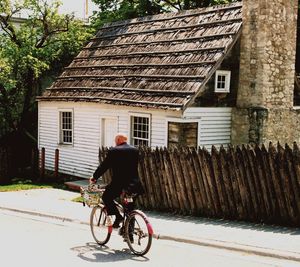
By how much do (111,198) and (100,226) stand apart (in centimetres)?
80

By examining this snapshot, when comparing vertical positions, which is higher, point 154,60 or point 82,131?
point 154,60

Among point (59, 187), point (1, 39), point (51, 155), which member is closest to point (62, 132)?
point (51, 155)

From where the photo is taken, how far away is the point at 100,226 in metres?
10.3

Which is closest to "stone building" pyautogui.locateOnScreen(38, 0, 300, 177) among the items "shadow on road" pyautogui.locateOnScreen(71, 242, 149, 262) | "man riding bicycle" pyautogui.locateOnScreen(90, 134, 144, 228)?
"man riding bicycle" pyautogui.locateOnScreen(90, 134, 144, 228)

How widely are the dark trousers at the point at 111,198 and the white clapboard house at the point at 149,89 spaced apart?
7.46 meters

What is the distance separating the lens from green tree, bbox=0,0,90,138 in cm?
2467

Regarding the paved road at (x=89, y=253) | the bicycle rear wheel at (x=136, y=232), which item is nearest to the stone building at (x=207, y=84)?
the paved road at (x=89, y=253)

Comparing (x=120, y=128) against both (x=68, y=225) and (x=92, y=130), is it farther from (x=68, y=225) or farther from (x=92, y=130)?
(x=68, y=225)

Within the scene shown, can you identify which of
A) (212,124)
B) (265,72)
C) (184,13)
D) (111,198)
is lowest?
(111,198)

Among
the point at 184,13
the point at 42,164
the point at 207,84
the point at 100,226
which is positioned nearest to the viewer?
the point at 100,226

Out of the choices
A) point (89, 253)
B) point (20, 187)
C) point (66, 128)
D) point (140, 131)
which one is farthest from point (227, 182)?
point (66, 128)

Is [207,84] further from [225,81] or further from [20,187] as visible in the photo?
[20,187]

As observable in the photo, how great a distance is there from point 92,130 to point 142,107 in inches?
159

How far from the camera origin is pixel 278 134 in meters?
19.0
